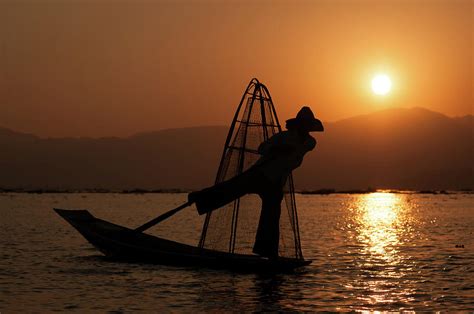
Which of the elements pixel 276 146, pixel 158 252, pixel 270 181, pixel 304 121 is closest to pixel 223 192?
pixel 270 181

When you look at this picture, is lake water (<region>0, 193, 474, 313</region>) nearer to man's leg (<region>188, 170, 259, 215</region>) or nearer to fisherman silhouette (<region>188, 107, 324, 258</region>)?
fisherman silhouette (<region>188, 107, 324, 258</region>)

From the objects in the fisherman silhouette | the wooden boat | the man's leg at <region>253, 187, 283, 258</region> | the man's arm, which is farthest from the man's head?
the wooden boat

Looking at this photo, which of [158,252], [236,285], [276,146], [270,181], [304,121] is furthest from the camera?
[158,252]

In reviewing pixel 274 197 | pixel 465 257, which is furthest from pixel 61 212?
pixel 465 257

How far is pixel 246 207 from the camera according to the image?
2345cm

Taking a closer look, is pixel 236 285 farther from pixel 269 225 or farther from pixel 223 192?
pixel 223 192

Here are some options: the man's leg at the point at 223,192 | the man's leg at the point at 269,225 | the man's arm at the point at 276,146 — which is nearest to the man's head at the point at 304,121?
the man's arm at the point at 276,146

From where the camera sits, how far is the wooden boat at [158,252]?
72.0 feet

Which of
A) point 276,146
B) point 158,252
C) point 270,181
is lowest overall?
point 158,252

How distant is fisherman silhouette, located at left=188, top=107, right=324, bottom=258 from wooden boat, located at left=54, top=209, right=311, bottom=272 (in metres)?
0.41

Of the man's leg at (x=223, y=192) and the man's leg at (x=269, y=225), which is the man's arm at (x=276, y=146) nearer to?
the man's leg at (x=223, y=192)

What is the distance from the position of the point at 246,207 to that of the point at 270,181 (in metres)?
2.17

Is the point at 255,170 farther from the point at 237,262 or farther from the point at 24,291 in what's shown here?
the point at 24,291

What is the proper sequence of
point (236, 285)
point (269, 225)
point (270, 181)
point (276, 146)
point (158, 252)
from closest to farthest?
point (236, 285) < point (276, 146) < point (270, 181) < point (269, 225) < point (158, 252)
